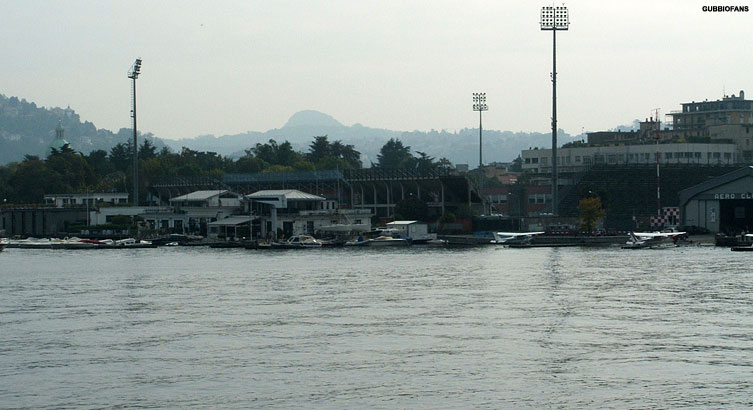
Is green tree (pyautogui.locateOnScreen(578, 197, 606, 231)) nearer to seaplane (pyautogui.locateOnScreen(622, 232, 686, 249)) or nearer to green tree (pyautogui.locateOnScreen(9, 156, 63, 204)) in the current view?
seaplane (pyautogui.locateOnScreen(622, 232, 686, 249))

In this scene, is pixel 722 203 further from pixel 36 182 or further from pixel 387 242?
pixel 36 182

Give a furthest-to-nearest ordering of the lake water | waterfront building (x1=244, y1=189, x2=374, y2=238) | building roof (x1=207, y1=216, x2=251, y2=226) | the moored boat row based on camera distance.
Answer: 1. building roof (x1=207, y1=216, x2=251, y2=226)
2. waterfront building (x1=244, y1=189, x2=374, y2=238)
3. the moored boat row
4. the lake water

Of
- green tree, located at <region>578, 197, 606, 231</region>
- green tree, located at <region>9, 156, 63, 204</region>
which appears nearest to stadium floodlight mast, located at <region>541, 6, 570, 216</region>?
green tree, located at <region>578, 197, 606, 231</region>

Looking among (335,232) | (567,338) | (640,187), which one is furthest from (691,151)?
(567,338)

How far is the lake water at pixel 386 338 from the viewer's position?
3394 cm

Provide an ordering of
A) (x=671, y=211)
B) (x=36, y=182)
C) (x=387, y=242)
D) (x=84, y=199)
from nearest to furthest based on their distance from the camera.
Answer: (x=387, y=242) → (x=671, y=211) → (x=84, y=199) → (x=36, y=182)

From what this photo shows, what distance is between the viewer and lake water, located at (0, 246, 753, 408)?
33.9m

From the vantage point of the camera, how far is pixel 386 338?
43531 millimetres

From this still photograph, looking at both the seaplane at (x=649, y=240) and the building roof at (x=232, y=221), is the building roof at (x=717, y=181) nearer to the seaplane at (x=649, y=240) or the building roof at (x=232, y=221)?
the seaplane at (x=649, y=240)

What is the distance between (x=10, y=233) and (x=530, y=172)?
289 feet

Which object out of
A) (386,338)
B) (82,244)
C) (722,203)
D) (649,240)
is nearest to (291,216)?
(82,244)

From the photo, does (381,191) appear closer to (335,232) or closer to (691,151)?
(335,232)

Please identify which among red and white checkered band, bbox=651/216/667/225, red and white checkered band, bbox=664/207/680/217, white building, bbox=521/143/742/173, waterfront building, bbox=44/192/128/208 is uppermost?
white building, bbox=521/143/742/173

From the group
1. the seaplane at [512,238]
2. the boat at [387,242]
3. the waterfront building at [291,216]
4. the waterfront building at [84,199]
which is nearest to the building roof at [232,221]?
the waterfront building at [291,216]
